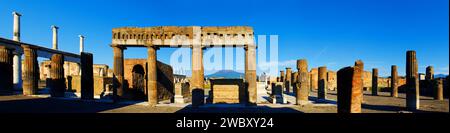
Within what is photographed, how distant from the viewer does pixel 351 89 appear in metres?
5.22

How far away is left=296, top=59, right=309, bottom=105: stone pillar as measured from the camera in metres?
13.4

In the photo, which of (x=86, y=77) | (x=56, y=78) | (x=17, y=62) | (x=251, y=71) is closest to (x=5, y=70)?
(x=56, y=78)

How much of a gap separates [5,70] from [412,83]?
29196 mm

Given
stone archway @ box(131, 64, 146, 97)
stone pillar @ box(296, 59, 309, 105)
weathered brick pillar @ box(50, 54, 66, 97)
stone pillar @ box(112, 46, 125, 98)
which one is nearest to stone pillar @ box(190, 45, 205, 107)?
stone pillar @ box(112, 46, 125, 98)

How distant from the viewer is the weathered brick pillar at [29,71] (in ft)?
56.1

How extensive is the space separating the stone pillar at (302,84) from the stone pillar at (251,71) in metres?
2.91

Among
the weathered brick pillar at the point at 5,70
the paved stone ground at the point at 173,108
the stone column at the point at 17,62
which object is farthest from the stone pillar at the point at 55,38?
the paved stone ground at the point at 173,108

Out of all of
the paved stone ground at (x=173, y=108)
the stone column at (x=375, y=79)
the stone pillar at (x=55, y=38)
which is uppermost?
the stone pillar at (x=55, y=38)

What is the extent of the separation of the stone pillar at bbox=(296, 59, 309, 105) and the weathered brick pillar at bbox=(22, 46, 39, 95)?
67.7ft

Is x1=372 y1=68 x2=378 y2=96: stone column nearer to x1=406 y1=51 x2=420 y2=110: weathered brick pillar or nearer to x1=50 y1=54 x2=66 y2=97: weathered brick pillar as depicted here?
x1=406 y1=51 x2=420 y2=110: weathered brick pillar

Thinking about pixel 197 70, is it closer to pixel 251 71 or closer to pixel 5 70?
pixel 251 71

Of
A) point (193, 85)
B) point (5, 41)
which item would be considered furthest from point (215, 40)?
point (5, 41)

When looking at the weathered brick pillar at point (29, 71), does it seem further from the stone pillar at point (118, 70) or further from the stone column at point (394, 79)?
the stone column at point (394, 79)

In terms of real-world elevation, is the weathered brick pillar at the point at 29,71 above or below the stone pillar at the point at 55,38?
below
